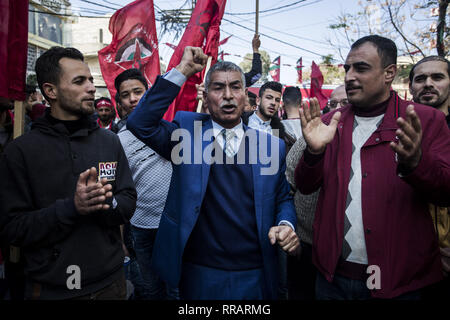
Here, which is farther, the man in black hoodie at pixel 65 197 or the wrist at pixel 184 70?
the wrist at pixel 184 70

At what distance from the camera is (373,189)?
181cm

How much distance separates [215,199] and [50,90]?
1.27 metres

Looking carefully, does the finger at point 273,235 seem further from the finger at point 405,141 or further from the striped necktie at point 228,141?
the finger at point 405,141

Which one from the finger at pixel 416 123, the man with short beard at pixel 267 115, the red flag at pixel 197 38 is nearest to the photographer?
the finger at pixel 416 123

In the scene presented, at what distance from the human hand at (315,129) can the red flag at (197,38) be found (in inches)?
78.9

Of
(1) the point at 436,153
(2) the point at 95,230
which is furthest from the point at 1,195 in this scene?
(1) the point at 436,153

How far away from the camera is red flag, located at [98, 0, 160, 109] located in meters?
4.23

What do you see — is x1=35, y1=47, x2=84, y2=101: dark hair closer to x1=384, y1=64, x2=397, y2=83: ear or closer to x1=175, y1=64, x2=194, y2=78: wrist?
x1=175, y1=64, x2=194, y2=78: wrist

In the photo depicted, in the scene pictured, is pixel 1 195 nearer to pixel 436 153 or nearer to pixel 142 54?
pixel 436 153

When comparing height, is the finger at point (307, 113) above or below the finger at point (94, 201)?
above

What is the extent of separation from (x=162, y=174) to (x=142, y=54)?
2.11 meters

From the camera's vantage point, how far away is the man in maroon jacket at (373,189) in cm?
174

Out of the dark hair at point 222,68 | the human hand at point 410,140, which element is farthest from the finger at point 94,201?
the human hand at point 410,140

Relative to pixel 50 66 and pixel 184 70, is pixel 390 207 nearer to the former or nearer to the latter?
pixel 184 70
